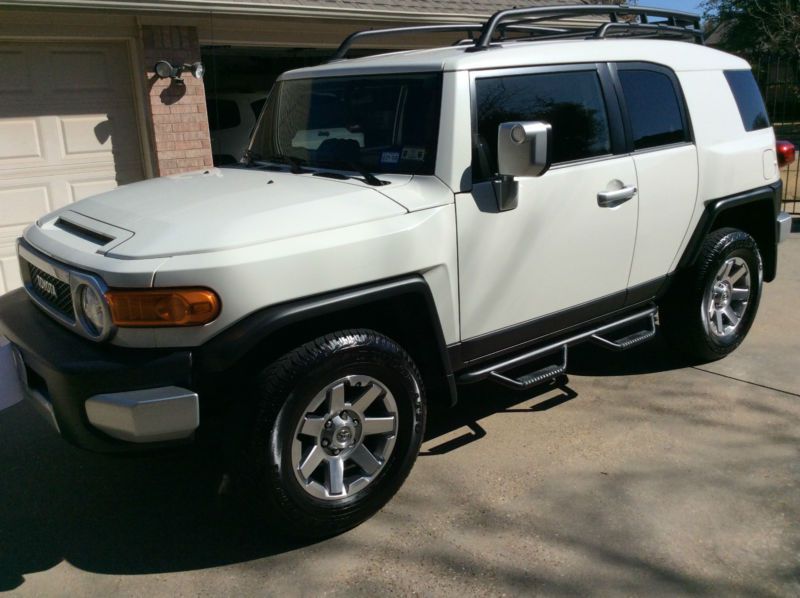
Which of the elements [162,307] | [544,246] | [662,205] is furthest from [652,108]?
[162,307]

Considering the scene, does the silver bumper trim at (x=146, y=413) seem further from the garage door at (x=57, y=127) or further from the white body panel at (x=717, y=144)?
the garage door at (x=57, y=127)

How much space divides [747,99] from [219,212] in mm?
Result: 3732

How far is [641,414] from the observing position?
4.32 meters

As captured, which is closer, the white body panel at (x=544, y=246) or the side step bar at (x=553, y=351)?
the white body panel at (x=544, y=246)

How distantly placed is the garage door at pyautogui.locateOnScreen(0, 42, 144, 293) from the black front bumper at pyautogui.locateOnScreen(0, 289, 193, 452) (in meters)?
4.43

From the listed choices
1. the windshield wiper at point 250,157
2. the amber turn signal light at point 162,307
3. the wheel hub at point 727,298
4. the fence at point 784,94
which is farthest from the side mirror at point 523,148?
the fence at point 784,94

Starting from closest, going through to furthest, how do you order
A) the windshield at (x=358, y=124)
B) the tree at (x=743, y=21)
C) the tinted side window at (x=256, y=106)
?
the windshield at (x=358, y=124) < the tinted side window at (x=256, y=106) < the tree at (x=743, y=21)

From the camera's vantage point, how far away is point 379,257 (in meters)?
3.10

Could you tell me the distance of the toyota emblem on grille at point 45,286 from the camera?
318cm

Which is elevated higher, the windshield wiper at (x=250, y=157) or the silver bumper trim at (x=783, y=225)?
the windshield wiper at (x=250, y=157)

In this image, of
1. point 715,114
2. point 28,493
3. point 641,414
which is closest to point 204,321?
point 28,493

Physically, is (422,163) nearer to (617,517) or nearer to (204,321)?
(204,321)

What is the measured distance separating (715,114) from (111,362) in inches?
150

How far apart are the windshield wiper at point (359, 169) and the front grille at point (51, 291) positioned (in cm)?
134
